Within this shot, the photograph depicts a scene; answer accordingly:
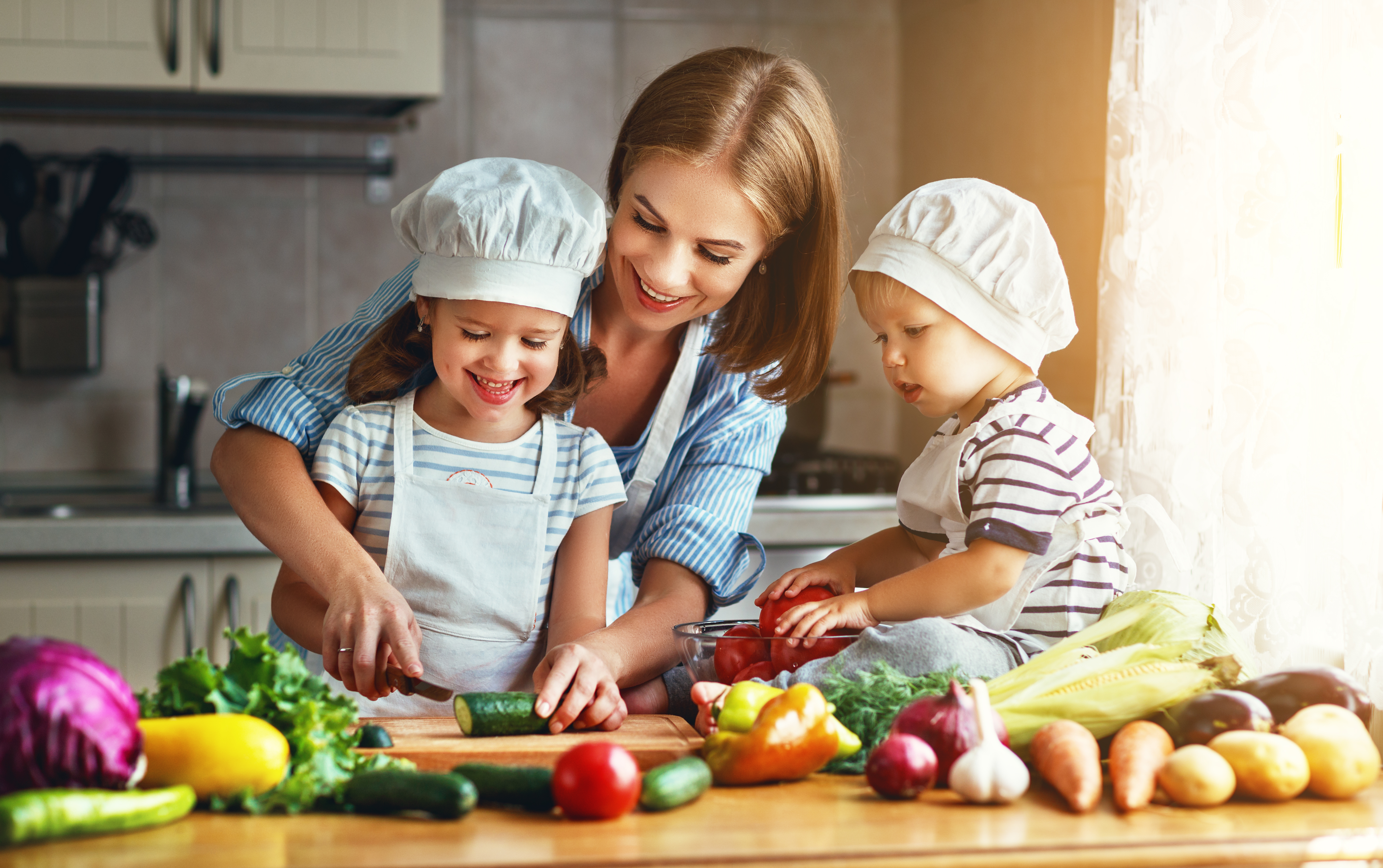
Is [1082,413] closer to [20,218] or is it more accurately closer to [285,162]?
[285,162]

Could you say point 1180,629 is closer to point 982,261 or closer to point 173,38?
point 982,261

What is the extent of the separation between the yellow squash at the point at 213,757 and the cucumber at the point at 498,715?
7.0 inches

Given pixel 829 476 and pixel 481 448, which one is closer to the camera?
pixel 481 448

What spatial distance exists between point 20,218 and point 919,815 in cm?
250

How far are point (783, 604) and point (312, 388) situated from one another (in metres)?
0.56

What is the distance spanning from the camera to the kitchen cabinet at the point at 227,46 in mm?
2301

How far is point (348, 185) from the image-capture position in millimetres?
2836

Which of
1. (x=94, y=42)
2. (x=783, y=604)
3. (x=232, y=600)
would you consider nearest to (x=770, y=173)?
(x=783, y=604)

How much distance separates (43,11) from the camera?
2295 millimetres

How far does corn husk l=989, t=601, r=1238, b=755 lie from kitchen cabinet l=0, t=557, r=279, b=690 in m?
1.60

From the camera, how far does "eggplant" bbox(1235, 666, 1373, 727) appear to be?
2.61ft

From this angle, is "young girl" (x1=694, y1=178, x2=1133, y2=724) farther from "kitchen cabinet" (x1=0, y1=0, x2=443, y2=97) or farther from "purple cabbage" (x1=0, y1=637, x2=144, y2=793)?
"kitchen cabinet" (x1=0, y1=0, x2=443, y2=97)

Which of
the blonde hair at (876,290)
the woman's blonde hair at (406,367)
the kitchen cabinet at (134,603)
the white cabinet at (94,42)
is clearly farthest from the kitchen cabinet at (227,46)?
the blonde hair at (876,290)

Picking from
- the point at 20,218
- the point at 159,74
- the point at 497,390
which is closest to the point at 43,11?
the point at 159,74
